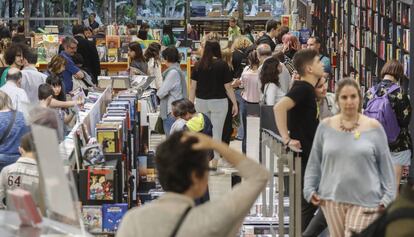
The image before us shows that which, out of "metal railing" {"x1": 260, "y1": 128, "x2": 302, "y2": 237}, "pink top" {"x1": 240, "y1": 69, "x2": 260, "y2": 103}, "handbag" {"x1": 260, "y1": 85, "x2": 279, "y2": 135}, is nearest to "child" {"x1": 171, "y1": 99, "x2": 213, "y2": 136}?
"handbag" {"x1": 260, "y1": 85, "x2": 279, "y2": 135}

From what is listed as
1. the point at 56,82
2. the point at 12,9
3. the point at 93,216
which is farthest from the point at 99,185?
the point at 12,9

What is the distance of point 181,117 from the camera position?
1119cm

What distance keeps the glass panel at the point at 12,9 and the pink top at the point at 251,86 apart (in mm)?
19642

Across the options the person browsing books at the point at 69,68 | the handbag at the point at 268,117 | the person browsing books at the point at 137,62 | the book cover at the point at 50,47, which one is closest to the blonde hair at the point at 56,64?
the person browsing books at the point at 69,68

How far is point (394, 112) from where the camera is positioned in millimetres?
11281

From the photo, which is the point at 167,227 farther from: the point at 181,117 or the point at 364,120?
the point at 181,117

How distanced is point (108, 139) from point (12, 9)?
81.8 feet

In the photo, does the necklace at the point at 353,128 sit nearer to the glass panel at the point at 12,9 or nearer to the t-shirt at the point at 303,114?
the t-shirt at the point at 303,114

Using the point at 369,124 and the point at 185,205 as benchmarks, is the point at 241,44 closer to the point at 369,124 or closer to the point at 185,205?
the point at 369,124

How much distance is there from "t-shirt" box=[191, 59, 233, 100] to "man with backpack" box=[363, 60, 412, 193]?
2225 millimetres

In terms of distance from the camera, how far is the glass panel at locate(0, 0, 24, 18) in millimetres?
33750

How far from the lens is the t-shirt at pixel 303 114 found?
334 inches

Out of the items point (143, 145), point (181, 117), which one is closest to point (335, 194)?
point (181, 117)

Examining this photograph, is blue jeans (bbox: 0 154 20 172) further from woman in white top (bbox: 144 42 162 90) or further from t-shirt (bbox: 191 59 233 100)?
woman in white top (bbox: 144 42 162 90)
